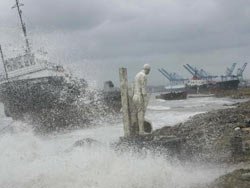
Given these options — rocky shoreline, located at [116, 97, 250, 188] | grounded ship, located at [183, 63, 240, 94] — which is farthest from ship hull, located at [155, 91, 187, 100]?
rocky shoreline, located at [116, 97, 250, 188]

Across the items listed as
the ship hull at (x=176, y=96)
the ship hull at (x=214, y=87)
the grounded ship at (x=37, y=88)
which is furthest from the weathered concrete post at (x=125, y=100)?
the ship hull at (x=214, y=87)

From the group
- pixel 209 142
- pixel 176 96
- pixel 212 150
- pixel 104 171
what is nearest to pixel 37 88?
pixel 209 142

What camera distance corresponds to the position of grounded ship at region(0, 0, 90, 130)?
134ft

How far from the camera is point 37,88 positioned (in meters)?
41.6

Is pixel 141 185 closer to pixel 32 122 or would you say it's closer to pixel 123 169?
pixel 123 169

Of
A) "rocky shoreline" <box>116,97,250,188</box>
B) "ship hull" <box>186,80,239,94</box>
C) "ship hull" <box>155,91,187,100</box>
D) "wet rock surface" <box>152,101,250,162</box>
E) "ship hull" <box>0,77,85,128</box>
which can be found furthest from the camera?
"ship hull" <box>186,80,239,94</box>

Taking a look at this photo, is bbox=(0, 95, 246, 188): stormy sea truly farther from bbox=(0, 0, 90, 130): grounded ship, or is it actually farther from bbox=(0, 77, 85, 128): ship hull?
bbox=(0, 0, 90, 130): grounded ship

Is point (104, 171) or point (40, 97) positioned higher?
point (104, 171)

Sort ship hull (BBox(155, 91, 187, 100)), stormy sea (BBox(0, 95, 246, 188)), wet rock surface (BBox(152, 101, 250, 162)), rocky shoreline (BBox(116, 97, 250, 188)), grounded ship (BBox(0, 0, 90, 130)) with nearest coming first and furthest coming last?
1. rocky shoreline (BBox(116, 97, 250, 188))
2. stormy sea (BBox(0, 95, 246, 188))
3. wet rock surface (BBox(152, 101, 250, 162))
4. grounded ship (BBox(0, 0, 90, 130))
5. ship hull (BBox(155, 91, 187, 100))

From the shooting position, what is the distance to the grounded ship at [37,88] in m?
40.8

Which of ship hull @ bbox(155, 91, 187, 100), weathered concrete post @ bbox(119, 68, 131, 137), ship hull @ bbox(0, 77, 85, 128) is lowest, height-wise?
ship hull @ bbox(155, 91, 187, 100)

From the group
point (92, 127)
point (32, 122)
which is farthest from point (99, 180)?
point (32, 122)

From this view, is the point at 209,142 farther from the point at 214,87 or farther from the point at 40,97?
the point at 214,87

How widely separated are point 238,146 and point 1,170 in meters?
6.74
